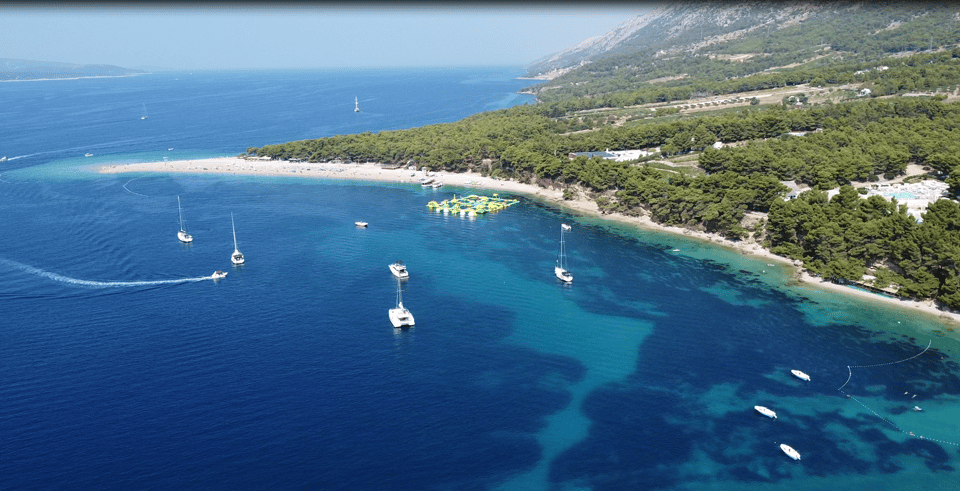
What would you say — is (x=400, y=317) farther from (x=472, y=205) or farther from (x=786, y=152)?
(x=786, y=152)

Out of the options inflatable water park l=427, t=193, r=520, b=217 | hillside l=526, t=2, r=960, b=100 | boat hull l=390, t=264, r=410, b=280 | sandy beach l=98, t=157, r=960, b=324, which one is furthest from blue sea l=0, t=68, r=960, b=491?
hillside l=526, t=2, r=960, b=100

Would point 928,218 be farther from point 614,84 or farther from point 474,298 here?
point 614,84

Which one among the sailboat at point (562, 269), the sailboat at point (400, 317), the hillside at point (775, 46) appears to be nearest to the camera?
the sailboat at point (400, 317)

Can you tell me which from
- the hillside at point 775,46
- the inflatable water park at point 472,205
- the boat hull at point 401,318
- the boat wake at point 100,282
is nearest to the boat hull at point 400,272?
the boat hull at point 401,318

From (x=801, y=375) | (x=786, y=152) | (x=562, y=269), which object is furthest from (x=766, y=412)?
(x=786, y=152)

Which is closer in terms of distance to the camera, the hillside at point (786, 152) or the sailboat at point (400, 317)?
the sailboat at point (400, 317)

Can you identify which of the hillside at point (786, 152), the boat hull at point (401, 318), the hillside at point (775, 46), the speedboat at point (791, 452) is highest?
the hillside at point (775, 46)

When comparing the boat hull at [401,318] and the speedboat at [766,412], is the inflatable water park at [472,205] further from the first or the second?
the speedboat at [766,412]

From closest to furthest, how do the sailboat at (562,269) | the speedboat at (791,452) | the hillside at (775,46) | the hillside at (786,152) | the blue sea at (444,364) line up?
the blue sea at (444,364), the speedboat at (791,452), the hillside at (786,152), the sailboat at (562,269), the hillside at (775,46)
